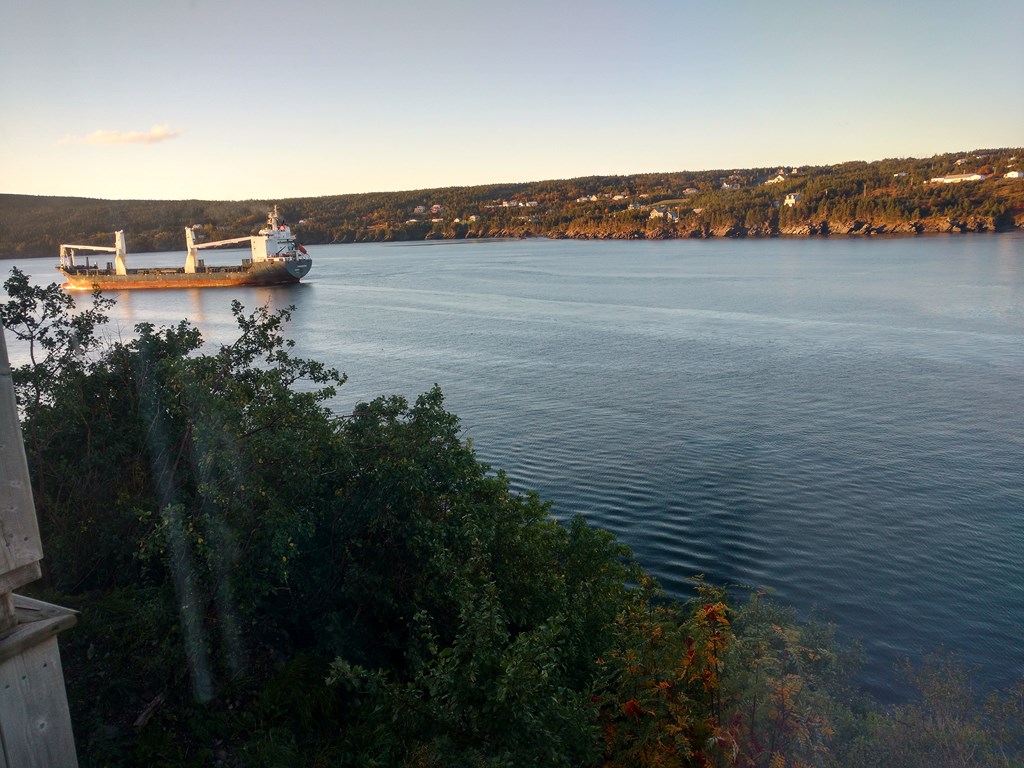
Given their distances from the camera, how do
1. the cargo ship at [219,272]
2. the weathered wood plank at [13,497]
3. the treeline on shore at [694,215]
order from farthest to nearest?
the treeline on shore at [694,215], the cargo ship at [219,272], the weathered wood plank at [13,497]

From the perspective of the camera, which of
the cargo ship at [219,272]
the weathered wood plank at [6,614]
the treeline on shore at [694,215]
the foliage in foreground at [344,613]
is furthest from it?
the treeline on shore at [694,215]

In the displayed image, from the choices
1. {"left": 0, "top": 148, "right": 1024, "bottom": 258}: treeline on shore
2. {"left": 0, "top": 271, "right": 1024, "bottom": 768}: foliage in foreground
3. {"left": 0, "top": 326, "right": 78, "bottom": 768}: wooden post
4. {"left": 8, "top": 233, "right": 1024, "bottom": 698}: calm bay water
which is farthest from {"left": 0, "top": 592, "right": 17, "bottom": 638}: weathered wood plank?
{"left": 0, "top": 148, "right": 1024, "bottom": 258}: treeline on shore

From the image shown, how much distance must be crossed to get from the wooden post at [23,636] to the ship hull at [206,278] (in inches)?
3242

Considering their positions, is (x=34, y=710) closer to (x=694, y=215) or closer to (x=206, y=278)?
(x=206, y=278)

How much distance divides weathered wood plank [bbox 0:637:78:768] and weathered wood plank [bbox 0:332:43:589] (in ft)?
1.05

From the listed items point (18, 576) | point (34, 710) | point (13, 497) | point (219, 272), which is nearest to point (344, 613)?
point (34, 710)

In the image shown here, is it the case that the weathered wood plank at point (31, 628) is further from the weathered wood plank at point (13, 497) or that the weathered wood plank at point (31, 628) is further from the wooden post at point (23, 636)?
the weathered wood plank at point (13, 497)

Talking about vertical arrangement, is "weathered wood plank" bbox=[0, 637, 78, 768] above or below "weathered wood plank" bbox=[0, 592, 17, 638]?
below

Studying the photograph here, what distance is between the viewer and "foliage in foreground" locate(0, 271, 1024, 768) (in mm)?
6480

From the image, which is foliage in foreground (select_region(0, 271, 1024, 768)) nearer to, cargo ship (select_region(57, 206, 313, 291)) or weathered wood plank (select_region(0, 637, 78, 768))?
weathered wood plank (select_region(0, 637, 78, 768))

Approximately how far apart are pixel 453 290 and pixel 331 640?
63327 mm

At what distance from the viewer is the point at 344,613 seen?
8375 mm

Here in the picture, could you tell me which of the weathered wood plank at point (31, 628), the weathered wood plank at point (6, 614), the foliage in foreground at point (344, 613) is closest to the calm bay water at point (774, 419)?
the foliage in foreground at point (344, 613)

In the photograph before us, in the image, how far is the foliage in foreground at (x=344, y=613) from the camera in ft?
21.3
